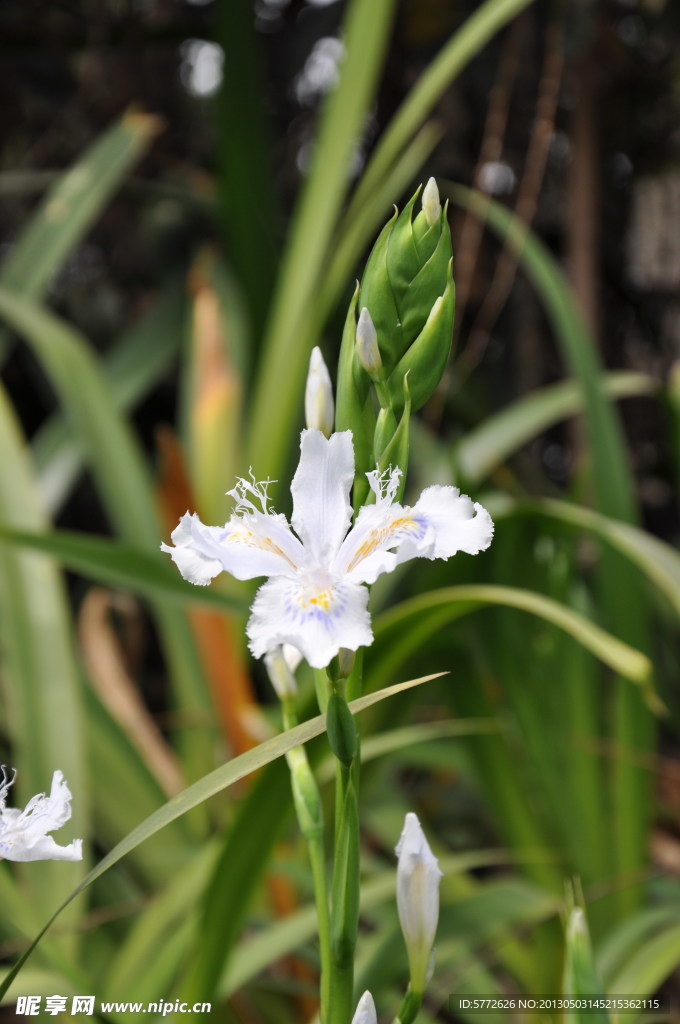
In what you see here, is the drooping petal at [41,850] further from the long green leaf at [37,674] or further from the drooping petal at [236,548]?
the long green leaf at [37,674]

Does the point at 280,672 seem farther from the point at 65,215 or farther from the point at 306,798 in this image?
the point at 65,215

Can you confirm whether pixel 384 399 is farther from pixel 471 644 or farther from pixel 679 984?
pixel 679 984

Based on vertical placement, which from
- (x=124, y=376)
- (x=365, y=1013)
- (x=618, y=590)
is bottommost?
(x=365, y=1013)

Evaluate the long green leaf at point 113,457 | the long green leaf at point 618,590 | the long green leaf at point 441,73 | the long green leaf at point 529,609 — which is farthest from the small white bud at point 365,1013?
the long green leaf at point 441,73

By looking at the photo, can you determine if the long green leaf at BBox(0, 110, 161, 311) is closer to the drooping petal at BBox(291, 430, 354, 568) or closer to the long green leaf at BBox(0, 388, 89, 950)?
the long green leaf at BBox(0, 388, 89, 950)

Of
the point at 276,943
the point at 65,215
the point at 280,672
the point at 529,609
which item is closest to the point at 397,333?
the point at 280,672

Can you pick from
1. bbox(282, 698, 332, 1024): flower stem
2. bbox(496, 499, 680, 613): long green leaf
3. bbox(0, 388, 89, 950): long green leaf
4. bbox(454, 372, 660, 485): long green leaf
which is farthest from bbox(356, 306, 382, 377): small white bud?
bbox(454, 372, 660, 485): long green leaf
